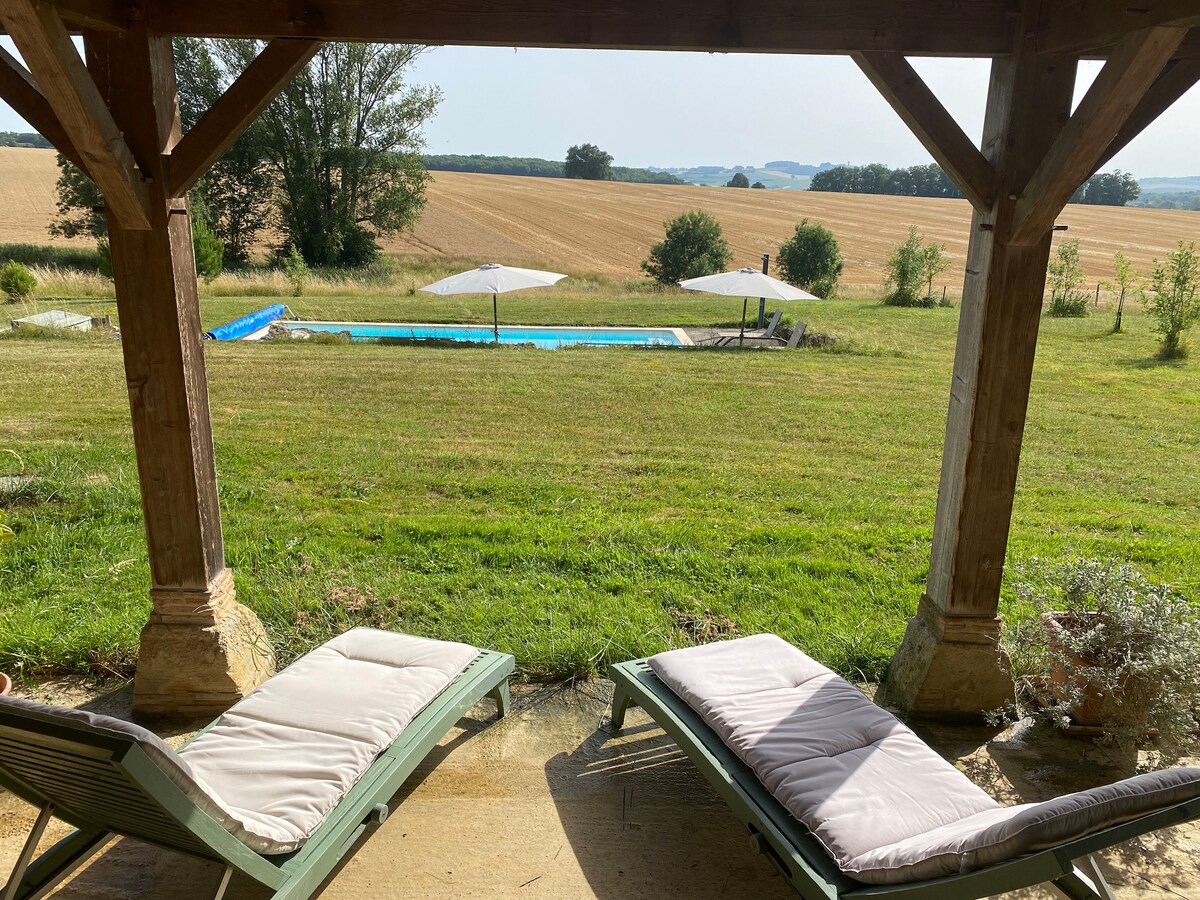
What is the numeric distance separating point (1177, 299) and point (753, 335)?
6.55 m

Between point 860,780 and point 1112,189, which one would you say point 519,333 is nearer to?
point 860,780

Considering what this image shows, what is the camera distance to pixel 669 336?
16.1 metres

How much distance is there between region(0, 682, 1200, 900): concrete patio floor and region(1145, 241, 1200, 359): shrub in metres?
12.0

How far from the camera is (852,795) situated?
2.55 metres

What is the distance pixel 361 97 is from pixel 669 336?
65.2 ft

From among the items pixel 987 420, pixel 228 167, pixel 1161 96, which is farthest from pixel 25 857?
pixel 228 167

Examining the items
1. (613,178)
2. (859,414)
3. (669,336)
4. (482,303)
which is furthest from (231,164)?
(613,178)

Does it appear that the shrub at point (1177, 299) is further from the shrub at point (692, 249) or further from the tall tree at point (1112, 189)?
the tall tree at point (1112, 189)

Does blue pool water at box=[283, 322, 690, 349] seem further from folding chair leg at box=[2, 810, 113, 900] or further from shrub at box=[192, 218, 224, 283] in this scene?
folding chair leg at box=[2, 810, 113, 900]

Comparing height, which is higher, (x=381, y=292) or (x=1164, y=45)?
(x=1164, y=45)

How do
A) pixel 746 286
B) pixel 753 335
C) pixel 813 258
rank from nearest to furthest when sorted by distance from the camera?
pixel 746 286
pixel 753 335
pixel 813 258

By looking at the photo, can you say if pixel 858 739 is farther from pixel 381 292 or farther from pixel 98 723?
pixel 381 292

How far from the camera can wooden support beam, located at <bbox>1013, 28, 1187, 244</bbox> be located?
237cm

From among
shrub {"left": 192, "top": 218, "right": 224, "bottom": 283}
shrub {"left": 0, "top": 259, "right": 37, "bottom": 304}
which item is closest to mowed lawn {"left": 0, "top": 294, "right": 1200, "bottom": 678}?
shrub {"left": 0, "top": 259, "right": 37, "bottom": 304}
